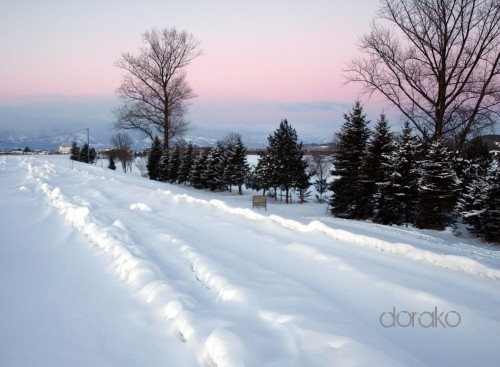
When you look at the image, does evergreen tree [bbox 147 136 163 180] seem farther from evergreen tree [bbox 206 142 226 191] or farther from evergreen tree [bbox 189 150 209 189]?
evergreen tree [bbox 206 142 226 191]

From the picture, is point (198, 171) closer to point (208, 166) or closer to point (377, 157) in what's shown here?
point (208, 166)

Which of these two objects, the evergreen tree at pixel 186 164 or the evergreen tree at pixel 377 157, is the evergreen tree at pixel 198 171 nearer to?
the evergreen tree at pixel 186 164

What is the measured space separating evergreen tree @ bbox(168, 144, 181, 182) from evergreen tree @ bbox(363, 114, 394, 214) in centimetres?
2853

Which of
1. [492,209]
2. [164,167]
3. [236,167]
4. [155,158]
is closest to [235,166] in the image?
[236,167]

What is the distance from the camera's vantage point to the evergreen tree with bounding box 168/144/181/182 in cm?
4206

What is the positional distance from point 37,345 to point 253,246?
3550 mm

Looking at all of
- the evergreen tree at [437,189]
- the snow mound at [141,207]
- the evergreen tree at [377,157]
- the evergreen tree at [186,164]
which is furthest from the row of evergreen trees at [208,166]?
the snow mound at [141,207]

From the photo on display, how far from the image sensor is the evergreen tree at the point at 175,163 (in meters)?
42.1

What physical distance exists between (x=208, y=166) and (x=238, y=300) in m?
33.5

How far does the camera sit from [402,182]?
16.0 meters

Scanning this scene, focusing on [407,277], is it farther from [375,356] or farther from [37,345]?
[37,345]

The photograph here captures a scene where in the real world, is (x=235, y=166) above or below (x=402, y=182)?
above

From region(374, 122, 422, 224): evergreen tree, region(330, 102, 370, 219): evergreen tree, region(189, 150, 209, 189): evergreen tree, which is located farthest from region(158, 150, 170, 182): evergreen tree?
region(374, 122, 422, 224): evergreen tree

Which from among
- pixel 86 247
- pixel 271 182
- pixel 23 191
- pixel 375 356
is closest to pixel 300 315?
pixel 375 356
